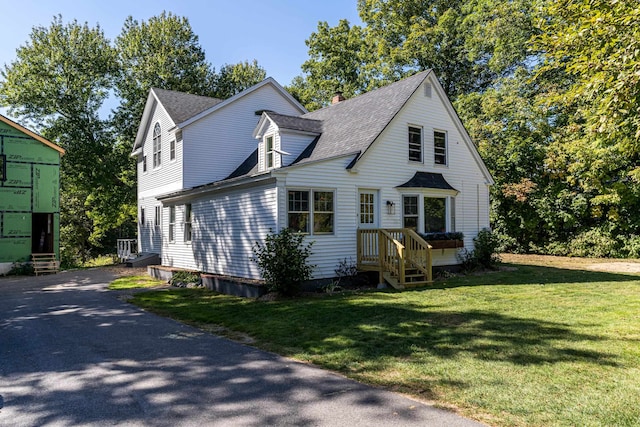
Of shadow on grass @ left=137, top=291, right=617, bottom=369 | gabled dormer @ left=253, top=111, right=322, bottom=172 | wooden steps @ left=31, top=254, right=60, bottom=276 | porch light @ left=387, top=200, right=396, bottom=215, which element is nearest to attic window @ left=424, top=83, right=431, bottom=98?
gabled dormer @ left=253, top=111, right=322, bottom=172

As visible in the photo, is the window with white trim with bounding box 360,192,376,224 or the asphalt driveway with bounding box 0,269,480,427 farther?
the window with white trim with bounding box 360,192,376,224

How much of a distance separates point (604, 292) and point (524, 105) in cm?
1620

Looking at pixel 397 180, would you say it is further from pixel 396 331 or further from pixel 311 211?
pixel 396 331

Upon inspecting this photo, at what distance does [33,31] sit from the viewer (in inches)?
1072

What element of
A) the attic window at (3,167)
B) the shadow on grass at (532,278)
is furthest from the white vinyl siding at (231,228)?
the attic window at (3,167)

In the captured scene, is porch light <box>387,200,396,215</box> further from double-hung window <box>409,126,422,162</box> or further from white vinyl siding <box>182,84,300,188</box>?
white vinyl siding <box>182,84,300,188</box>

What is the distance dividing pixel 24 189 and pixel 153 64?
13515 millimetres

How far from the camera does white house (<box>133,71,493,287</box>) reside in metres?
12.2

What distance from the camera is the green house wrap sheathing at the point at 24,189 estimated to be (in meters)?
19.6

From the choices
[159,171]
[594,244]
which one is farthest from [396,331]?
[594,244]

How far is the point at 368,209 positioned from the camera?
13.6 m

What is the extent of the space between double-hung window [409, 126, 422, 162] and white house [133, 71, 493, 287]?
4cm

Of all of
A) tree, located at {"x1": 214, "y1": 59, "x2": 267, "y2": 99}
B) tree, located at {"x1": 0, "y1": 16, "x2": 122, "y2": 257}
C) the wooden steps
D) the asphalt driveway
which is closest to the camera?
the asphalt driveway

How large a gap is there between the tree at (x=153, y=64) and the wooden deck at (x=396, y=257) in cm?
2206
